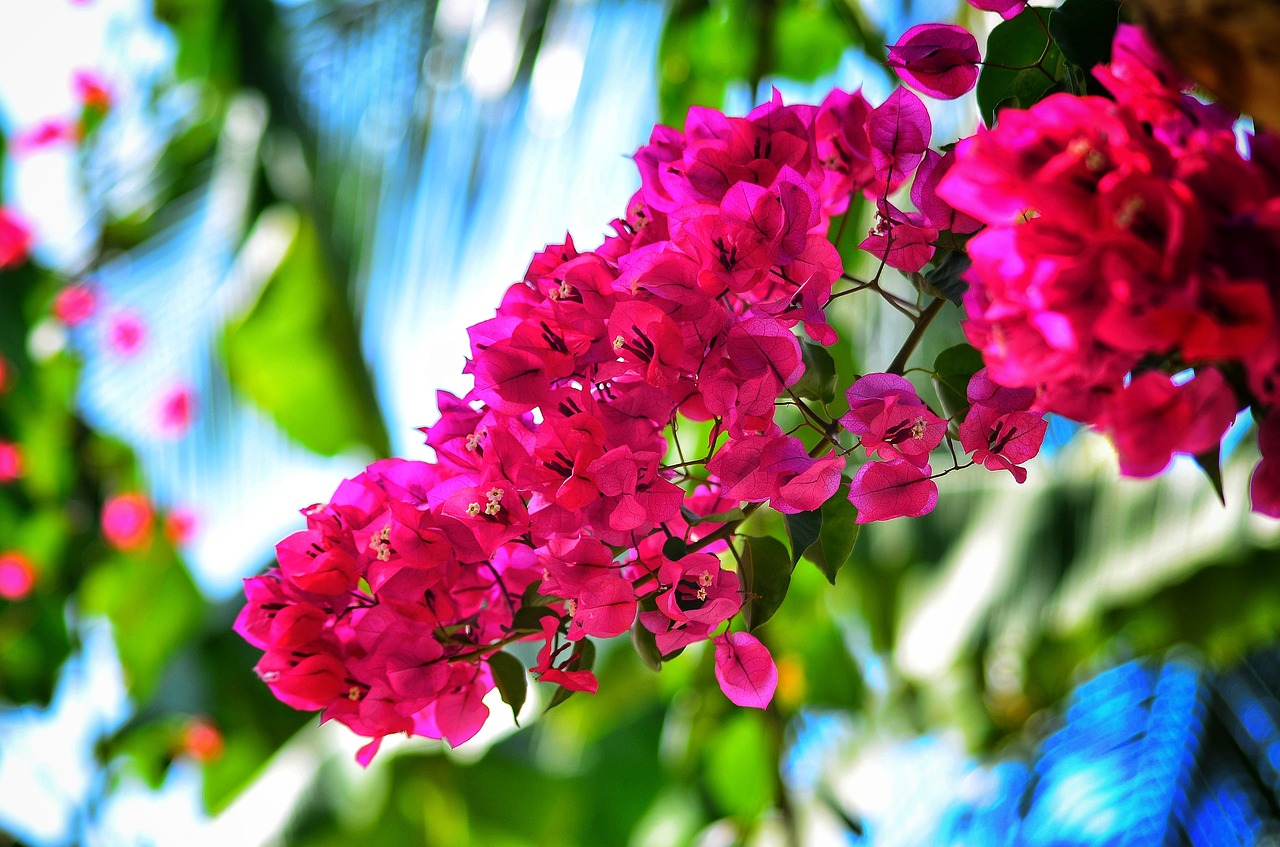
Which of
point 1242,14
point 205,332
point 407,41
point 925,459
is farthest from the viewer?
point 205,332

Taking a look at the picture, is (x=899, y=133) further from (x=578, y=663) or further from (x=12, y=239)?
(x=12, y=239)

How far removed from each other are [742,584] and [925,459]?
8 centimetres

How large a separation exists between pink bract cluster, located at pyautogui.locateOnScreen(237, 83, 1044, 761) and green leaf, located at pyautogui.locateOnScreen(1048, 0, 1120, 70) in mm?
50

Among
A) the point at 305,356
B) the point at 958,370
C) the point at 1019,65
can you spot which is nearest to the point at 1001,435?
the point at 958,370

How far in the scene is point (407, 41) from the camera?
1.26 m

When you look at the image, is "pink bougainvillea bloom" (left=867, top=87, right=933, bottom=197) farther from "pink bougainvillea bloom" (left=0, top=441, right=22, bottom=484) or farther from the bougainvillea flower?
"pink bougainvillea bloom" (left=0, top=441, right=22, bottom=484)

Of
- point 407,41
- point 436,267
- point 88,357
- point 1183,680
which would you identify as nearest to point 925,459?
point 436,267

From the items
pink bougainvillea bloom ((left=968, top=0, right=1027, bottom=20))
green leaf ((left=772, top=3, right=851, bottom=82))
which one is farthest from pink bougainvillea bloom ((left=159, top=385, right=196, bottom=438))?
pink bougainvillea bloom ((left=968, top=0, right=1027, bottom=20))

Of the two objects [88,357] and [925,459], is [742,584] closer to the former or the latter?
[925,459]

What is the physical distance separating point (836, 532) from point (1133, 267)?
15 centimetres

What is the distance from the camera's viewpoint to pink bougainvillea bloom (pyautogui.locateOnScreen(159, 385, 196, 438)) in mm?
1784

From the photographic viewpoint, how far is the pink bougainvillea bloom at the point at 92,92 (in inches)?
69.2

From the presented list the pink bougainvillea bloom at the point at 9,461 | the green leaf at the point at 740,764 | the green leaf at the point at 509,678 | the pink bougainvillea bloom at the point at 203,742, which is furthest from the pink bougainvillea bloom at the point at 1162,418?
the pink bougainvillea bloom at the point at 9,461

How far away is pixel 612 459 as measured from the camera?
316 millimetres
